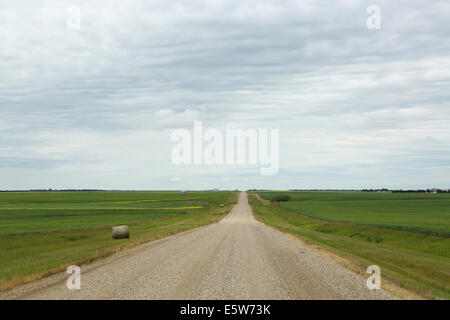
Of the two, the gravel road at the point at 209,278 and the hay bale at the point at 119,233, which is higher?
the gravel road at the point at 209,278

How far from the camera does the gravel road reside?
13.2 m

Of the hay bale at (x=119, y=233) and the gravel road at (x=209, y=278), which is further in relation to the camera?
the hay bale at (x=119, y=233)

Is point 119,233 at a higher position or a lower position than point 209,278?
lower

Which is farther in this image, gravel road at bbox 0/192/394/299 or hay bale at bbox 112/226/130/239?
hay bale at bbox 112/226/130/239

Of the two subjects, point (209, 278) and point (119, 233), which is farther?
point (119, 233)

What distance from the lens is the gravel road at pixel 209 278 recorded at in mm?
13188

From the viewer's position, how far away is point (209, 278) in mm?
15922

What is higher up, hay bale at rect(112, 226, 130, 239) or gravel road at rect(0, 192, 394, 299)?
gravel road at rect(0, 192, 394, 299)

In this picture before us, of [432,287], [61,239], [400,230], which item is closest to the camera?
[432,287]
